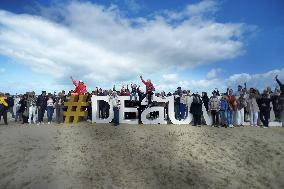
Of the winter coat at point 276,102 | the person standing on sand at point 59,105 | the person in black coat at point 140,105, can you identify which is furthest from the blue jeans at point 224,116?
the person standing on sand at point 59,105

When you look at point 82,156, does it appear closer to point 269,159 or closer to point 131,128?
point 131,128

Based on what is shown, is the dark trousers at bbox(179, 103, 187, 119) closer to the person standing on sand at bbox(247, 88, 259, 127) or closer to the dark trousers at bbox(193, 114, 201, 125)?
the dark trousers at bbox(193, 114, 201, 125)

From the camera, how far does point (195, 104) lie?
21.6 m

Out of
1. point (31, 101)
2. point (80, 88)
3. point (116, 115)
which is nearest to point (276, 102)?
point (116, 115)

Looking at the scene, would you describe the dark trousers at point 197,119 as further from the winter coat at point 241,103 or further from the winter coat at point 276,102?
the winter coat at point 276,102

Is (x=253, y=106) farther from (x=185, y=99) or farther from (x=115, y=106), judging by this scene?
(x=115, y=106)

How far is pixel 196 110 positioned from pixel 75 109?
24.7 feet

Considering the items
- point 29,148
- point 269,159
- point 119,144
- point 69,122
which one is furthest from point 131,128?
point 269,159

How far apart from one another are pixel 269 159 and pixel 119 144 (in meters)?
7.32

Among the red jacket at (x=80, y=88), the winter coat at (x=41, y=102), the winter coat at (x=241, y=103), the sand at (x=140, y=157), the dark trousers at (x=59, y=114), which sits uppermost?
the red jacket at (x=80, y=88)

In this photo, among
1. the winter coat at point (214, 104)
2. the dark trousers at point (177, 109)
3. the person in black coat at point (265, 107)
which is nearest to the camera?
the winter coat at point (214, 104)

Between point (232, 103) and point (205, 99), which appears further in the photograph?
point (205, 99)

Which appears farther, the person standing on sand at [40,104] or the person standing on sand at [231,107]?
the person standing on sand at [40,104]

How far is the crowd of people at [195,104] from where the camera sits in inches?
853
